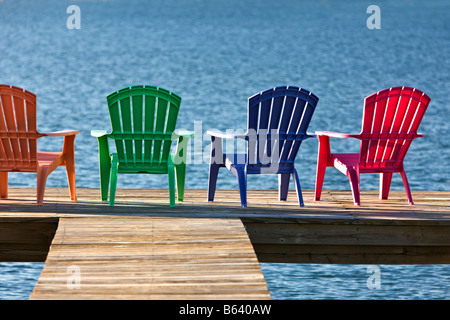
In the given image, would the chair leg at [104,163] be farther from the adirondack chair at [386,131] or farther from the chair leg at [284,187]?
the adirondack chair at [386,131]

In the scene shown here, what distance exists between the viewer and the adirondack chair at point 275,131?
577 centimetres

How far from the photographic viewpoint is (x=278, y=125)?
5852 millimetres

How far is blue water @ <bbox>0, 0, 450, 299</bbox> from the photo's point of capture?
8828 mm

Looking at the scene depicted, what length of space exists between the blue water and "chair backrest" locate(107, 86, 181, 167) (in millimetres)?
2550

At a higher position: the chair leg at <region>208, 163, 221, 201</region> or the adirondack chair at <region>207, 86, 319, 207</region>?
the adirondack chair at <region>207, 86, 319, 207</region>

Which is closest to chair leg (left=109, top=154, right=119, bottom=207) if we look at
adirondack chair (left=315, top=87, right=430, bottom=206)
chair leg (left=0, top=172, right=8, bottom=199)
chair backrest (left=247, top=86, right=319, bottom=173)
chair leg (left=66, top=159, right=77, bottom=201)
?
chair leg (left=66, top=159, right=77, bottom=201)

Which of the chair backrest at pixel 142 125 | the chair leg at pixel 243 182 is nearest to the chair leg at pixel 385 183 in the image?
the chair leg at pixel 243 182

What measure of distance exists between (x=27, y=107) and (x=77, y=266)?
169 cm

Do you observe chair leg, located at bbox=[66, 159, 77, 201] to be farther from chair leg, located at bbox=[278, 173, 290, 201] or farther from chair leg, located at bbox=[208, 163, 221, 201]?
chair leg, located at bbox=[278, 173, 290, 201]

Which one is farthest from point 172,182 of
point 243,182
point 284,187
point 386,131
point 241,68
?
point 241,68

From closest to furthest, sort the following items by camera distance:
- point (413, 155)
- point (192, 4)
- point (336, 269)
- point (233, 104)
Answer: point (336, 269)
point (413, 155)
point (233, 104)
point (192, 4)

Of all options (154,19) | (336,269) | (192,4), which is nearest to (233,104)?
(336,269)

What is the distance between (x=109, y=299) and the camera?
13.0 feet

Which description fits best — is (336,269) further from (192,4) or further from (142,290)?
(192,4)
